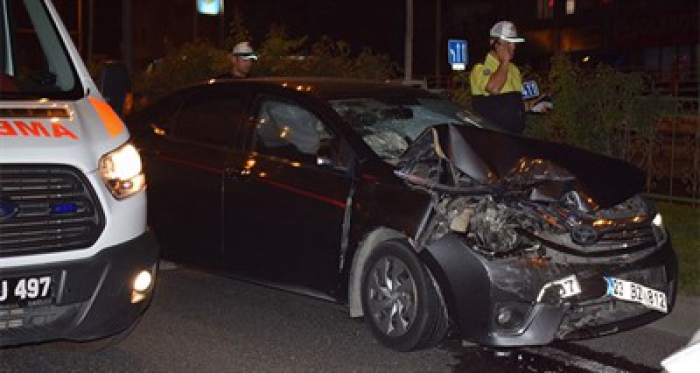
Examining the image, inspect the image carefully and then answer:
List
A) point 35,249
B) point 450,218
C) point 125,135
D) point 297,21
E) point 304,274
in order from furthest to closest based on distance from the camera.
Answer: point 297,21, point 304,274, point 450,218, point 125,135, point 35,249

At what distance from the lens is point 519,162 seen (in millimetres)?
5246

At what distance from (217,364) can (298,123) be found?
169cm

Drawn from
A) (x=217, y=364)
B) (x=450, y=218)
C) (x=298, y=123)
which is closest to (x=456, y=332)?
(x=450, y=218)

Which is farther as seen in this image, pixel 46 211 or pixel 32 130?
pixel 32 130

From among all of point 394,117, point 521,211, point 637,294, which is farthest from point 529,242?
point 394,117

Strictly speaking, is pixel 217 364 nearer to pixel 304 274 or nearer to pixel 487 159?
pixel 304 274

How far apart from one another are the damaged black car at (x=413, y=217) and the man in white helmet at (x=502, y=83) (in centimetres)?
157

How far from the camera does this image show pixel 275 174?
593 cm

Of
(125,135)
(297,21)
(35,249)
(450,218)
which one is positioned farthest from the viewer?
(297,21)

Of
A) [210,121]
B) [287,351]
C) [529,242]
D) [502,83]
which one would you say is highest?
[502,83]

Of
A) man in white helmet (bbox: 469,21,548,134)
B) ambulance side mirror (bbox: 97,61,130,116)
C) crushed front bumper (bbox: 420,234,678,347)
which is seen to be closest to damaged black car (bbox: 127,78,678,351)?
crushed front bumper (bbox: 420,234,678,347)

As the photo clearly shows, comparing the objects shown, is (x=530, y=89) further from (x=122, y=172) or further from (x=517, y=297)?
(x=122, y=172)

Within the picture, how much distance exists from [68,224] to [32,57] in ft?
5.48

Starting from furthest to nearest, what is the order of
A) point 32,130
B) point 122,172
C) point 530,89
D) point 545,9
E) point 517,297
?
point 545,9 < point 530,89 < point 517,297 < point 122,172 < point 32,130
